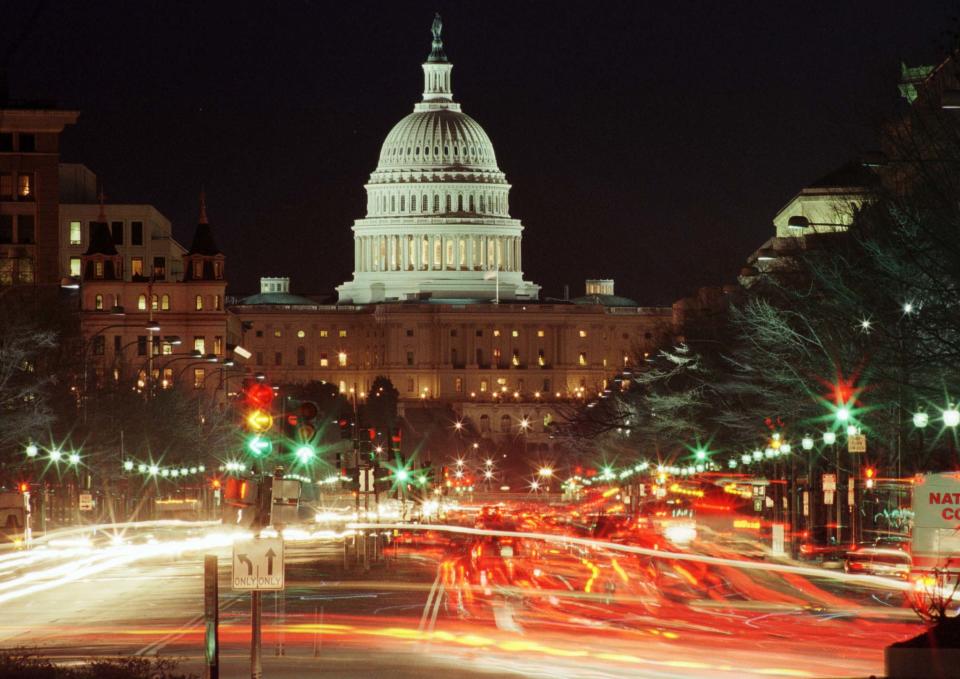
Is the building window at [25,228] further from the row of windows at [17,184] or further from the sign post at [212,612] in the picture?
the sign post at [212,612]

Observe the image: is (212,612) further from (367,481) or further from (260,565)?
(367,481)

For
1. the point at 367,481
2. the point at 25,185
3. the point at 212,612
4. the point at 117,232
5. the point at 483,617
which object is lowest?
the point at 483,617

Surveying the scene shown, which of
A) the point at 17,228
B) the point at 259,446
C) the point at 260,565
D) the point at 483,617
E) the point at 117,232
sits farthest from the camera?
the point at 117,232

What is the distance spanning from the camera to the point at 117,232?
17988cm

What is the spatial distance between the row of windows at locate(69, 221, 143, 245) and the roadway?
121567mm

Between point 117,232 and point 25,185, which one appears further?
point 117,232

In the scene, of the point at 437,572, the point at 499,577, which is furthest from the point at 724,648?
the point at 437,572

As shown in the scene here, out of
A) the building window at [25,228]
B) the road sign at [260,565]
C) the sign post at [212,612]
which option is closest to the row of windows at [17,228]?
the building window at [25,228]

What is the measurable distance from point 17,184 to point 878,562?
93.4 meters

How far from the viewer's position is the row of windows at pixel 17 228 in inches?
5032

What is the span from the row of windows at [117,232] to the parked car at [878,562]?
135m

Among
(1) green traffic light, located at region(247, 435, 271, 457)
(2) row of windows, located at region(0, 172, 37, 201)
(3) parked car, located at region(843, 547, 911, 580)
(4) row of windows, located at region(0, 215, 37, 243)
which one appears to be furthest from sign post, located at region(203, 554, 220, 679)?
(2) row of windows, located at region(0, 172, 37, 201)

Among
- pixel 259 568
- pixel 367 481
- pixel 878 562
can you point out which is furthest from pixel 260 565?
pixel 367 481

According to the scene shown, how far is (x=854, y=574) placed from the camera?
139ft
